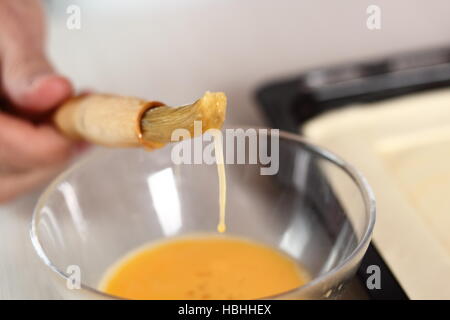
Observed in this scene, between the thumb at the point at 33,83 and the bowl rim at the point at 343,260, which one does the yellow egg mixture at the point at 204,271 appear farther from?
the thumb at the point at 33,83

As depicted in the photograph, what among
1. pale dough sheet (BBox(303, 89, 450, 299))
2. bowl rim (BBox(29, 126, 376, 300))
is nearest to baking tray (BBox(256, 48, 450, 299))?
pale dough sheet (BBox(303, 89, 450, 299))

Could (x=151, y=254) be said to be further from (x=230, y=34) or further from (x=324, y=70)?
(x=230, y=34)

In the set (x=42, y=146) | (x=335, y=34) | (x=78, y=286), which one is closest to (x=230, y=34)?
(x=335, y=34)

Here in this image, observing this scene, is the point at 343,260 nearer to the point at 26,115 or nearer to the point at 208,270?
the point at 208,270

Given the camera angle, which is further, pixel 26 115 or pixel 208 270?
pixel 26 115

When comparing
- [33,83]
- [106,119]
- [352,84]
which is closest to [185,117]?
[106,119]

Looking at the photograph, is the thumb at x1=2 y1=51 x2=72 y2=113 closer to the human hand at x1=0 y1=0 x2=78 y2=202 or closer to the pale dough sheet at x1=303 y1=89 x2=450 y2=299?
the human hand at x1=0 y1=0 x2=78 y2=202
